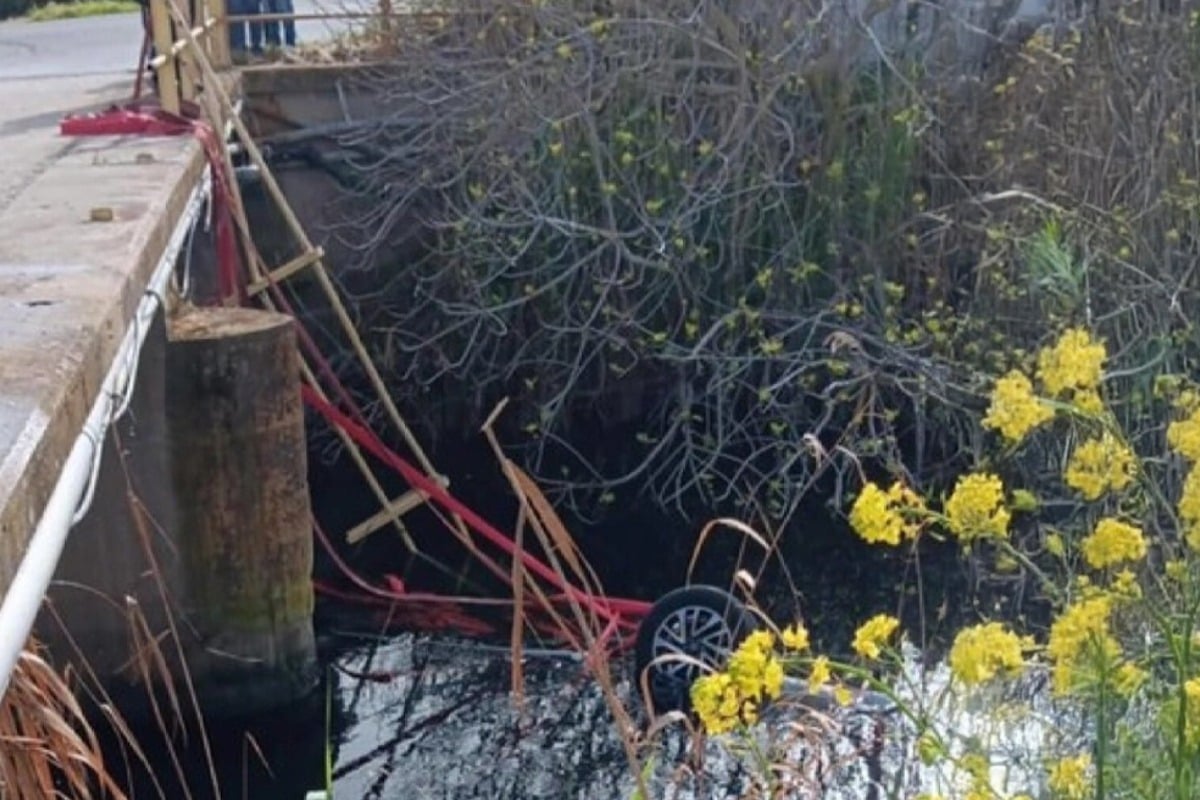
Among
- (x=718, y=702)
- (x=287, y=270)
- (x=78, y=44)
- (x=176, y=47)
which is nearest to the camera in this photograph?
(x=718, y=702)

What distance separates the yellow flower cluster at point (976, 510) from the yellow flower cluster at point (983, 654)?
156 millimetres

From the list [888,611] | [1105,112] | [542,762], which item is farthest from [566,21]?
[542,762]

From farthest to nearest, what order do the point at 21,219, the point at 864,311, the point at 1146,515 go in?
the point at 864,311 → the point at 21,219 → the point at 1146,515

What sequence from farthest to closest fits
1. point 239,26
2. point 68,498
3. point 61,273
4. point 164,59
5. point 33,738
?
point 239,26 < point 164,59 < point 61,273 < point 68,498 < point 33,738

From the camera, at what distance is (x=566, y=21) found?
9766 millimetres

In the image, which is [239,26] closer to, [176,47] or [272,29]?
[272,29]

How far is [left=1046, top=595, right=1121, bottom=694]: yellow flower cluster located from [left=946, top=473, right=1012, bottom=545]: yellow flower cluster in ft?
0.55

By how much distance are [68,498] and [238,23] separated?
8089 millimetres

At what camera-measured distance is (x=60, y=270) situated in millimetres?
5891

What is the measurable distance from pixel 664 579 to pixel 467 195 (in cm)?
244

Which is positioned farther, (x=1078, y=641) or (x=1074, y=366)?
(x=1074, y=366)

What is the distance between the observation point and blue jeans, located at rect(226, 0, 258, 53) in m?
12.0

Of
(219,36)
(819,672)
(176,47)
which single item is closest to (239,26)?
(219,36)

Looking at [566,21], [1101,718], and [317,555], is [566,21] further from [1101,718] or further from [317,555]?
[1101,718]
